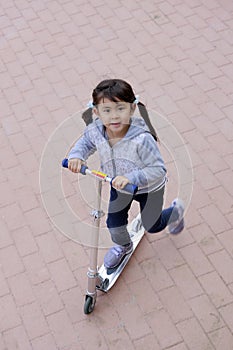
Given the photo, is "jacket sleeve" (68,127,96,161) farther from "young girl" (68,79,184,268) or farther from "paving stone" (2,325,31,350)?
"paving stone" (2,325,31,350)

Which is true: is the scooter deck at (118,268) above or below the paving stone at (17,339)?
above

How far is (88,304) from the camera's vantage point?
334cm

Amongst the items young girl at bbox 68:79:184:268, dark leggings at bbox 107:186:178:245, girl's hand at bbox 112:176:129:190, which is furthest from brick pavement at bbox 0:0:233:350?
girl's hand at bbox 112:176:129:190

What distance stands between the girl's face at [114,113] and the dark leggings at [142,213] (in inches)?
18.8

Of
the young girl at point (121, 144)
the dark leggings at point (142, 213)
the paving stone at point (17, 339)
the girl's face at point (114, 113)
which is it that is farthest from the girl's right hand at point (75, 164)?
the paving stone at point (17, 339)

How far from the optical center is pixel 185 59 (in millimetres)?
4977

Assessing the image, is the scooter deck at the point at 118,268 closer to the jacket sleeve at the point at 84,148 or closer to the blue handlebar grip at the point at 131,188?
the jacket sleeve at the point at 84,148

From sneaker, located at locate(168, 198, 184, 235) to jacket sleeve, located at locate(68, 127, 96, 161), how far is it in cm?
86

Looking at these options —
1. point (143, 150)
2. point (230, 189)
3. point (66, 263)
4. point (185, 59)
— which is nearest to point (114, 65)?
point (185, 59)

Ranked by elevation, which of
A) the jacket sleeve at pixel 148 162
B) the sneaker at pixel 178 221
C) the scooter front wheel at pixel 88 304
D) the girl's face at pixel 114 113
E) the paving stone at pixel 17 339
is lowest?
the paving stone at pixel 17 339

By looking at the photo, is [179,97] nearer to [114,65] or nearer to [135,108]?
[114,65]

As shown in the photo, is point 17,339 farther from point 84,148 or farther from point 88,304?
point 84,148

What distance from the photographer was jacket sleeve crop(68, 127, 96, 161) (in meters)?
2.78

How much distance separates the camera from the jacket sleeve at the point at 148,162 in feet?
8.96
